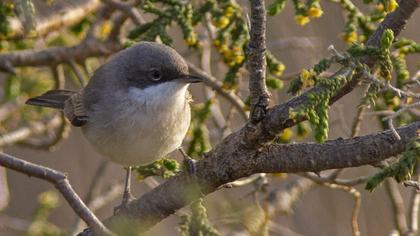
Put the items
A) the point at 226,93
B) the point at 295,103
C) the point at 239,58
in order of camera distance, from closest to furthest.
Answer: the point at 295,103 → the point at 239,58 → the point at 226,93

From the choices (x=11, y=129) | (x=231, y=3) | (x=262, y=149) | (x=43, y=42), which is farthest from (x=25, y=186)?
(x=262, y=149)

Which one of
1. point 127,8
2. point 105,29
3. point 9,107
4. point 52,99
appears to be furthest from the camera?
point 9,107

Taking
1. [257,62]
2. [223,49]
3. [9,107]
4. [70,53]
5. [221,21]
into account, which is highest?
[257,62]

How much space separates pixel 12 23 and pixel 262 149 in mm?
2282

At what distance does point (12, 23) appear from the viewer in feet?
14.1

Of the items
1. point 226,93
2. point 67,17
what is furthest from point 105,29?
point 226,93

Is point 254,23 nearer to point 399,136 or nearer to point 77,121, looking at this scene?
point 399,136

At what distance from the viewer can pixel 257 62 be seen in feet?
7.89

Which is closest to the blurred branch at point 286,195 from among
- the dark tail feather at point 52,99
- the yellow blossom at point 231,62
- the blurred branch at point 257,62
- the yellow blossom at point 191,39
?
the yellow blossom at point 231,62

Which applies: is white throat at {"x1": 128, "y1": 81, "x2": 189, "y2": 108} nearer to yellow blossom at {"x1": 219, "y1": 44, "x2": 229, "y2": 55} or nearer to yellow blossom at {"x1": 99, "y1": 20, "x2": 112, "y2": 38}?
yellow blossom at {"x1": 219, "y1": 44, "x2": 229, "y2": 55}

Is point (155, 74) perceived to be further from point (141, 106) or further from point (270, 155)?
point (270, 155)

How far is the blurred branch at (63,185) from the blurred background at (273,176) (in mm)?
1200

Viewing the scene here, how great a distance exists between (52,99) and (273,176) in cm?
137

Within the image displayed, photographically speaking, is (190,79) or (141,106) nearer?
(190,79)
